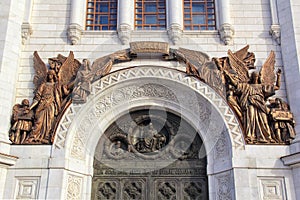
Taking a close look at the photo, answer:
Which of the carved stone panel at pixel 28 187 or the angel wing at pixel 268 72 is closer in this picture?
the carved stone panel at pixel 28 187

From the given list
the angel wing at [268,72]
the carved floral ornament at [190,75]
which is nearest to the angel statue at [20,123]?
the carved floral ornament at [190,75]

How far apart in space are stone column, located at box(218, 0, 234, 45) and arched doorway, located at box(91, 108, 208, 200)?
2748mm

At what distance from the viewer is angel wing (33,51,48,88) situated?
37.2 ft

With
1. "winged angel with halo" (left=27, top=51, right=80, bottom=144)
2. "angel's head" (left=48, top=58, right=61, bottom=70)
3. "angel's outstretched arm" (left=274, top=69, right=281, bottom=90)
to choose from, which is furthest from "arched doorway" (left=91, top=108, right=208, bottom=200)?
"angel's outstretched arm" (left=274, top=69, right=281, bottom=90)

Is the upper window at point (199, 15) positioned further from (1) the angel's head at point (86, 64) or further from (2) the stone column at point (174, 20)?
(1) the angel's head at point (86, 64)

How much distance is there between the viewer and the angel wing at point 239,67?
1127 cm

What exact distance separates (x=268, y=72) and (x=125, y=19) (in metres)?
4.51

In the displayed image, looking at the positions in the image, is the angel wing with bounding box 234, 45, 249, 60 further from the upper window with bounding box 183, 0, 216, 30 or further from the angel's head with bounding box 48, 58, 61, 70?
the angel's head with bounding box 48, 58, 61, 70

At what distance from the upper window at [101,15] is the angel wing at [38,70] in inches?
75.6

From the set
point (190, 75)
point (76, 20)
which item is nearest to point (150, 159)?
point (190, 75)

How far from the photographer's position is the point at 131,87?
38.0 ft

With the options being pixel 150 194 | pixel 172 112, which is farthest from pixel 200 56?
pixel 150 194

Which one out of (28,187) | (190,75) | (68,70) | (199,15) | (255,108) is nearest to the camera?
(28,187)

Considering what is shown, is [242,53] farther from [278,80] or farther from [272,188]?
[272,188]
